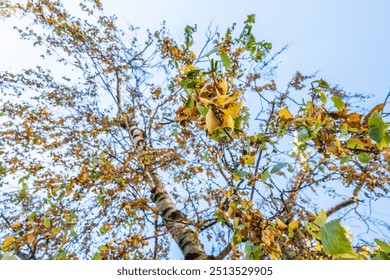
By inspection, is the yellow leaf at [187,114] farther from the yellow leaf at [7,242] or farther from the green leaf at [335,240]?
the yellow leaf at [7,242]

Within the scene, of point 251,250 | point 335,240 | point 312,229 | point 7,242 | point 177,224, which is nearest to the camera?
point 335,240

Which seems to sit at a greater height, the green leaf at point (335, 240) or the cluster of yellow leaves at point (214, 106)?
the cluster of yellow leaves at point (214, 106)

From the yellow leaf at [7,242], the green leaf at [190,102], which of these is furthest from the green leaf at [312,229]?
the yellow leaf at [7,242]

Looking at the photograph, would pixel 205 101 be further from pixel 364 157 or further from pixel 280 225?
pixel 280 225

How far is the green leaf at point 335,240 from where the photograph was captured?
0.77 meters

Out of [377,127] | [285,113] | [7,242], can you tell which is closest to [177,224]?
[7,242]

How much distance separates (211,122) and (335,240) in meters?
0.54

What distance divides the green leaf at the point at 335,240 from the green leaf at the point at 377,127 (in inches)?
12.8

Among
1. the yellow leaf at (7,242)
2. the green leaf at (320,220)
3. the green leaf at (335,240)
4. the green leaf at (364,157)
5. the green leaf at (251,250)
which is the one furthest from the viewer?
the yellow leaf at (7,242)

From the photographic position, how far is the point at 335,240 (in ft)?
2.61

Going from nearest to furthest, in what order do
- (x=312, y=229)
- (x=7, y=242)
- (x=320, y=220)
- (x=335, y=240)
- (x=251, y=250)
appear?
(x=335, y=240)
(x=320, y=220)
(x=312, y=229)
(x=251, y=250)
(x=7, y=242)

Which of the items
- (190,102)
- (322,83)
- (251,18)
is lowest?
(190,102)

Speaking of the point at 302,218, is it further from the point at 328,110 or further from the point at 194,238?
the point at 194,238

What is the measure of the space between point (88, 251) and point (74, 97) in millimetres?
3154
